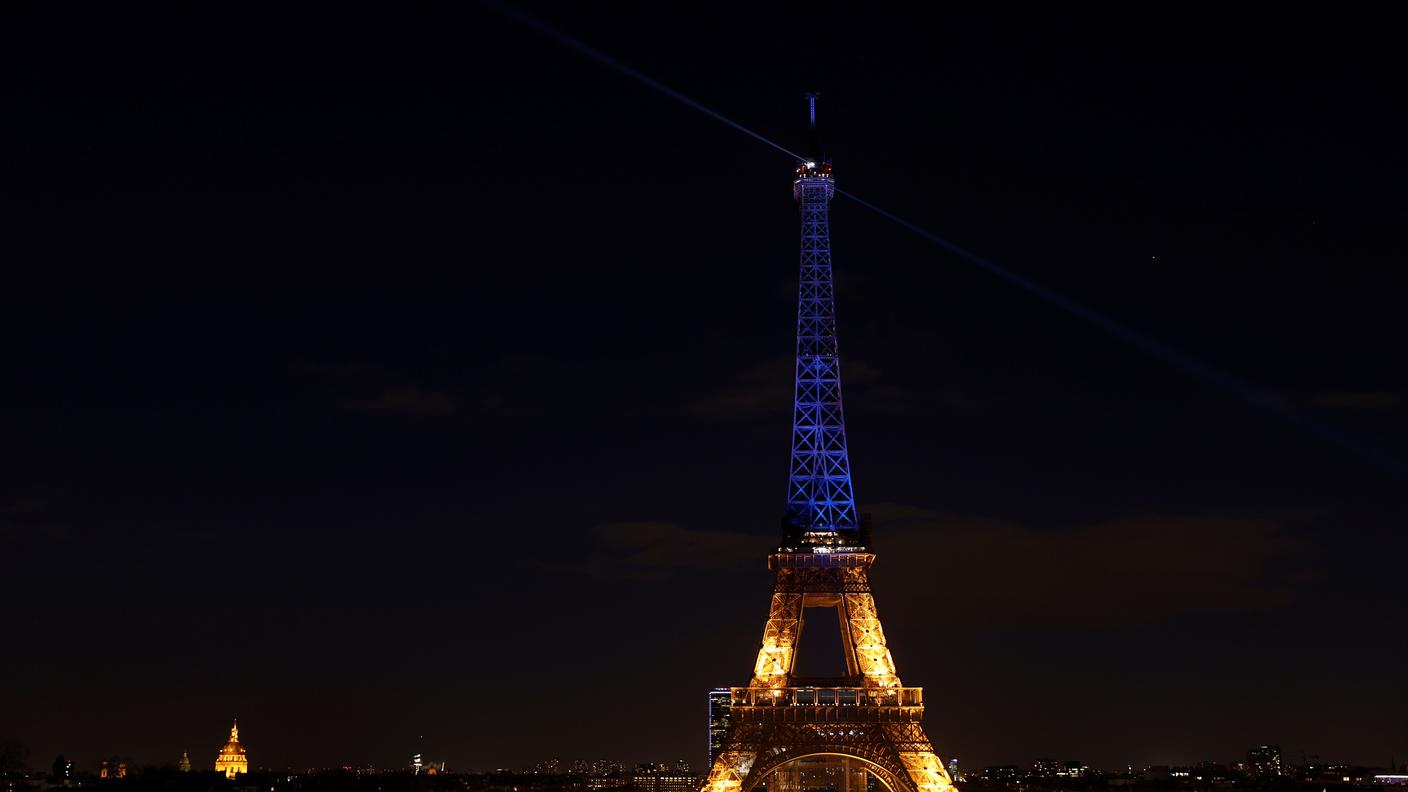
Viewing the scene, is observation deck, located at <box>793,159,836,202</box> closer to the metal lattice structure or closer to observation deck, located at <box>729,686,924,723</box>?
the metal lattice structure

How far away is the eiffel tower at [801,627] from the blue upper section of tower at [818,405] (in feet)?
0.21

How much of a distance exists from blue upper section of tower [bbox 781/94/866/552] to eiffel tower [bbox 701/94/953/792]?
0.06 metres

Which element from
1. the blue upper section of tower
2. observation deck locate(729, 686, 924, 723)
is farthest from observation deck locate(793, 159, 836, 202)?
observation deck locate(729, 686, 924, 723)

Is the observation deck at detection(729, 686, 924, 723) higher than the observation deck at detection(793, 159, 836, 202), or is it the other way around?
the observation deck at detection(793, 159, 836, 202)

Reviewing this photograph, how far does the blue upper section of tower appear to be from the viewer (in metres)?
93.3

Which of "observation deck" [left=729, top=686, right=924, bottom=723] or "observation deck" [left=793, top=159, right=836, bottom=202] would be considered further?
"observation deck" [left=793, top=159, right=836, bottom=202]

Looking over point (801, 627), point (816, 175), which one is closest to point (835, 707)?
point (801, 627)

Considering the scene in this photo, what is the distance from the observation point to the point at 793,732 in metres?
90.6

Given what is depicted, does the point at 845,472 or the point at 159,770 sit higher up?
the point at 845,472

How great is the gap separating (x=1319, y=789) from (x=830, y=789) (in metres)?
62.4

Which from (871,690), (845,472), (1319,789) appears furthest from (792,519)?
(1319,789)

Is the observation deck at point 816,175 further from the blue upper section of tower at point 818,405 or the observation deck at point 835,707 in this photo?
the observation deck at point 835,707

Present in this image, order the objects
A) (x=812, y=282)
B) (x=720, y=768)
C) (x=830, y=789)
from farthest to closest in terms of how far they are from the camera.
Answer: (x=830, y=789), (x=812, y=282), (x=720, y=768)

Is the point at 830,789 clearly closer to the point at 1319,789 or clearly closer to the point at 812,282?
the point at 1319,789
